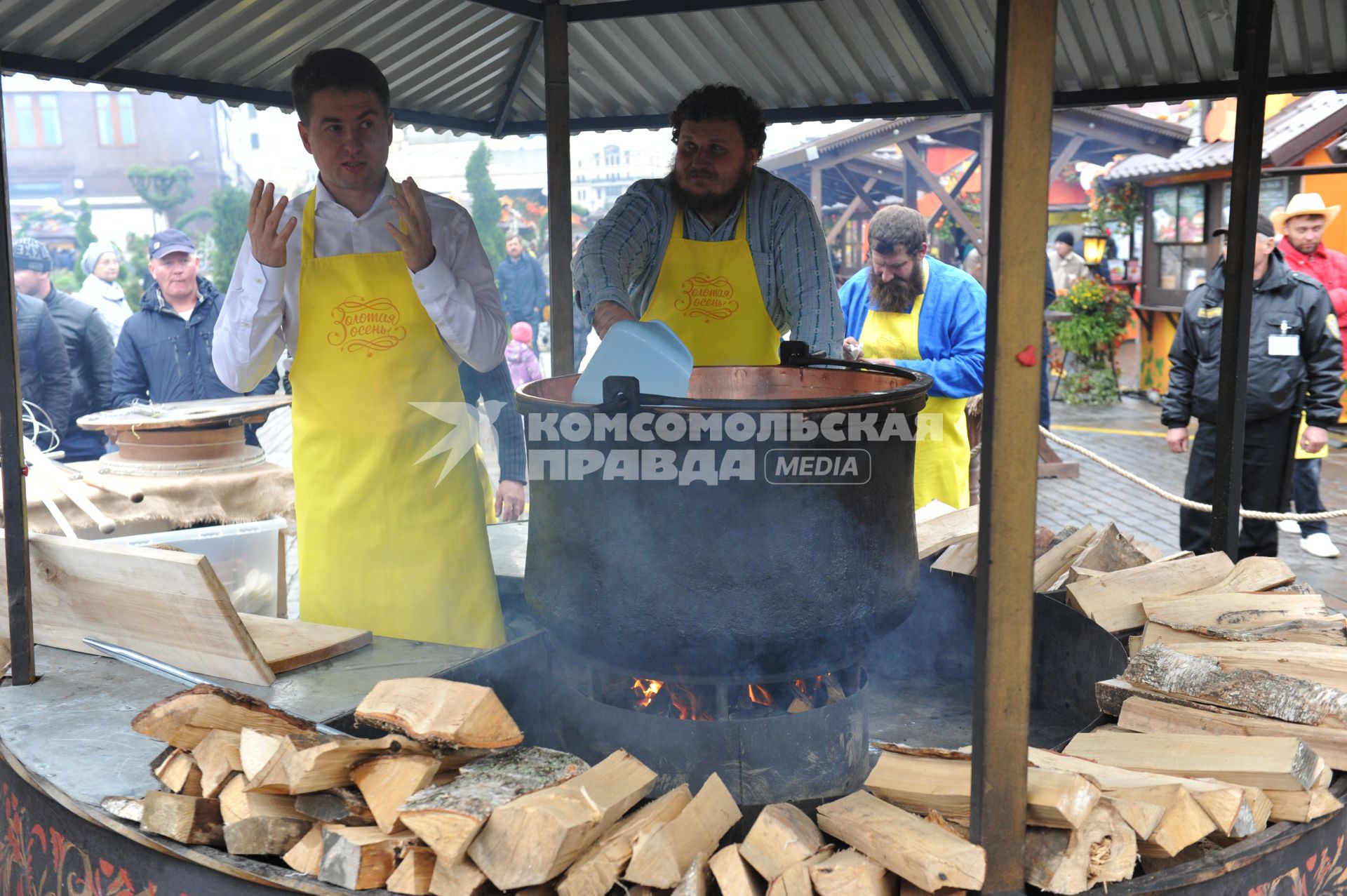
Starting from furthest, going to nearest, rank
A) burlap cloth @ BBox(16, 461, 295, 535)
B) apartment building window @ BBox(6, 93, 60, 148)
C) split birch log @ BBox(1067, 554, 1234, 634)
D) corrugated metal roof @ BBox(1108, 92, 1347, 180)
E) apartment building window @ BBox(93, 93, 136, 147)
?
apartment building window @ BBox(6, 93, 60, 148)
apartment building window @ BBox(93, 93, 136, 147)
corrugated metal roof @ BBox(1108, 92, 1347, 180)
burlap cloth @ BBox(16, 461, 295, 535)
split birch log @ BBox(1067, 554, 1234, 634)

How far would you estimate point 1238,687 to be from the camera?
7.25 ft

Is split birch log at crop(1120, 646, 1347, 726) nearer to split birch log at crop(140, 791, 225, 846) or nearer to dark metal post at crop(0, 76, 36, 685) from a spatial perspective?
split birch log at crop(140, 791, 225, 846)

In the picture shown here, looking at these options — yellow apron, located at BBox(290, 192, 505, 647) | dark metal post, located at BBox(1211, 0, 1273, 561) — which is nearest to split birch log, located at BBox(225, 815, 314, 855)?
yellow apron, located at BBox(290, 192, 505, 647)

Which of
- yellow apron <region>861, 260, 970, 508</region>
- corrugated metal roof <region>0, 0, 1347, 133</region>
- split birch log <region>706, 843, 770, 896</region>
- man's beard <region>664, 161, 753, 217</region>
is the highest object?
corrugated metal roof <region>0, 0, 1347, 133</region>

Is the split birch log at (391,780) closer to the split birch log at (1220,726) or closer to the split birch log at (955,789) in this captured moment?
the split birch log at (955,789)

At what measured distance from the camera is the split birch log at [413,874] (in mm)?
1678

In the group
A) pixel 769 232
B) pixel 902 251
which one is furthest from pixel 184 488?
pixel 902 251

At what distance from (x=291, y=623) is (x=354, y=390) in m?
0.61

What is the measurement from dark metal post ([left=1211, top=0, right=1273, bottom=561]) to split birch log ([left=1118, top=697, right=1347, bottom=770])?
1.26 m

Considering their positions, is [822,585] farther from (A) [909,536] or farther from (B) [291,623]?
(B) [291,623]

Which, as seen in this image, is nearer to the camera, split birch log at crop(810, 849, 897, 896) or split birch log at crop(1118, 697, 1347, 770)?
split birch log at crop(810, 849, 897, 896)

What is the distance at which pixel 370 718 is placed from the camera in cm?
184

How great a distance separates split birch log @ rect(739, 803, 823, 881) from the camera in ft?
5.65

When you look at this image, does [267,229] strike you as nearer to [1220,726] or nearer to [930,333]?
[1220,726]
